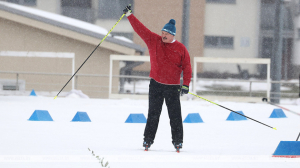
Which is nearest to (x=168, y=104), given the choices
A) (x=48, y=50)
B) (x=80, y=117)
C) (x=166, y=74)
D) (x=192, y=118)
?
(x=166, y=74)

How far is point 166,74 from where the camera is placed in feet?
17.5

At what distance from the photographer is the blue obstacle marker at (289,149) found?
491cm

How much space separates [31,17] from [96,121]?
30.9 feet

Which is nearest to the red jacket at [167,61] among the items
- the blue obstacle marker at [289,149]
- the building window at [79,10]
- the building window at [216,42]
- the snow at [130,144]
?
the snow at [130,144]

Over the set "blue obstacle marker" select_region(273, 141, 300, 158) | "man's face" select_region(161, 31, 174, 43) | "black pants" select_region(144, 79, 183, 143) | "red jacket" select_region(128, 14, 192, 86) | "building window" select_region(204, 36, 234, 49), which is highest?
"building window" select_region(204, 36, 234, 49)

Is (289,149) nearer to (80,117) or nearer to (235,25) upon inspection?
(80,117)

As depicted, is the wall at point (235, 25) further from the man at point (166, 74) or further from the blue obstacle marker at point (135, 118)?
the man at point (166, 74)

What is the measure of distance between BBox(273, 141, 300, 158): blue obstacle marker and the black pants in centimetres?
108

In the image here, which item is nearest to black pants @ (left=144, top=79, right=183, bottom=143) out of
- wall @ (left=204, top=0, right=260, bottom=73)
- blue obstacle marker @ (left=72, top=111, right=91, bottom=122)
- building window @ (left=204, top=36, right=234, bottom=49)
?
blue obstacle marker @ (left=72, top=111, right=91, bottom=122)

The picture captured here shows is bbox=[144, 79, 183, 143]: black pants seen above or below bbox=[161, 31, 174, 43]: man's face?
below

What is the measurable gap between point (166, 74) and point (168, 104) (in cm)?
35

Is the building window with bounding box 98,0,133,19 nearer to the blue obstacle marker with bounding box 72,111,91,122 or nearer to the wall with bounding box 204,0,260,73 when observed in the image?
the wall with bounding box 204,0,260,73

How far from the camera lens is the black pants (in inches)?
210

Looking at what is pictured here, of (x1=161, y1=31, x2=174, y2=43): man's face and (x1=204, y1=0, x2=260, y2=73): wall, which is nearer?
(x1=161, y1=31, x2=174, y2=43): man's face
